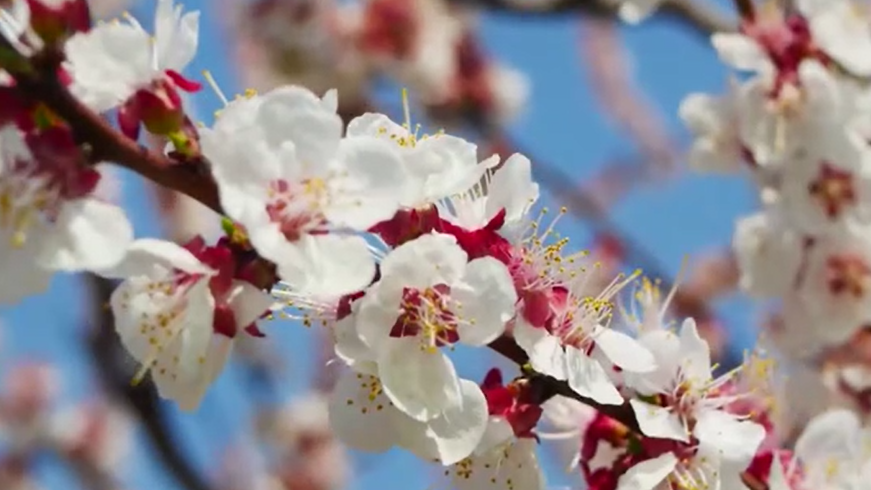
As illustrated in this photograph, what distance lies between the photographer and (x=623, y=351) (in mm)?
1007

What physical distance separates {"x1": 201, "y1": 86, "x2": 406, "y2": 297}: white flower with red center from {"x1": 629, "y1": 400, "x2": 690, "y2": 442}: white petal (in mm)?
305

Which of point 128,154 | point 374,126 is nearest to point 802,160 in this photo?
point 374,126

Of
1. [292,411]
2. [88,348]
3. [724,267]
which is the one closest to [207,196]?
[88,348]

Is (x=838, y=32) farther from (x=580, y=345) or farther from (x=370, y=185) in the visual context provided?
(x=370, y=185)

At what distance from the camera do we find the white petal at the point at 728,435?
105 centimetres

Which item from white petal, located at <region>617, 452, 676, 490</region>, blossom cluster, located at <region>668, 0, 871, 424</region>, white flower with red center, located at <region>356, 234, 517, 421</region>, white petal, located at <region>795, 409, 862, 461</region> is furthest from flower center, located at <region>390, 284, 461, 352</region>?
blossom cluster, located at <region>668, 0, 871, 424</region>

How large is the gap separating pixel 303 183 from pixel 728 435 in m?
0.45

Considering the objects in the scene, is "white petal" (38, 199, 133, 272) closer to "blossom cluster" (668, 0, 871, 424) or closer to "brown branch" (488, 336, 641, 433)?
"brown branch" (488, 336, 641, 433)

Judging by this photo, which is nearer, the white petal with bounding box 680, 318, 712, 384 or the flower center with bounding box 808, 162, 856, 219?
the white petal with bounding box 680, 318, 712, 384

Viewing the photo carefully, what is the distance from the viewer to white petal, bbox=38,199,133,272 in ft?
2.73

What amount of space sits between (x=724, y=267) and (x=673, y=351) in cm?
367

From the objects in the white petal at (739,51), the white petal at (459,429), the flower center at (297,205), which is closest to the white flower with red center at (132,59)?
the flower center at (297,205)

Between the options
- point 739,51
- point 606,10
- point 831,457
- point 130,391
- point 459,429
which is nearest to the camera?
point 459,429

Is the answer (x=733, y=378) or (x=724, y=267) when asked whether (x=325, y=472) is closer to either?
(x=724, y=267)
